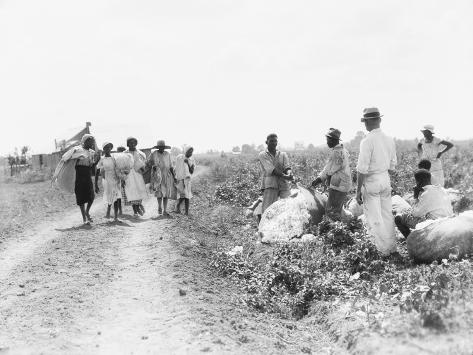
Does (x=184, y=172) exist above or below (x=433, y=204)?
above

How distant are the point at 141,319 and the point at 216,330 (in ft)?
2.45

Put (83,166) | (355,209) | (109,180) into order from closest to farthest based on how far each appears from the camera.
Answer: (355,209) → (83,166) → (109,180)

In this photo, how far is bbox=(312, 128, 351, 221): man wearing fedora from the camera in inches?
295

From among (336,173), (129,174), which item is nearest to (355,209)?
(336,173)

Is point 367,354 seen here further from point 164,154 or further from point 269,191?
point 164,154

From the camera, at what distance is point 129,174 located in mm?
10578

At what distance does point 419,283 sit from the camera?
4.86m

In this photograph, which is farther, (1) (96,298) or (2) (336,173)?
(2) (336,173)

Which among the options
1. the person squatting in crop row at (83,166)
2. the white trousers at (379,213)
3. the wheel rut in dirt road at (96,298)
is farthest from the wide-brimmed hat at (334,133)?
the person squatting in crop row at (83,166)

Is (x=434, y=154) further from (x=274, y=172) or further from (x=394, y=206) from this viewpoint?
(x=274, y=172)

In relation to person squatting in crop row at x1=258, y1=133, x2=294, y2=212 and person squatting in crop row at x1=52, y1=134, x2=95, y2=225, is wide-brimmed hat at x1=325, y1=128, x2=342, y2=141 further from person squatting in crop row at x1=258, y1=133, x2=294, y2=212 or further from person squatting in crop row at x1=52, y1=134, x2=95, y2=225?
person squatting in crop row at x1=52, y1=134, x2=95, y2=225

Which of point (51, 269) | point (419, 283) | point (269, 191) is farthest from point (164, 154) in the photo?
point (419, 283)

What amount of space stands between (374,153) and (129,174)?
6054 millimetres

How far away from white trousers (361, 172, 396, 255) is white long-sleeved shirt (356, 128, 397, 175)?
0.11 m
